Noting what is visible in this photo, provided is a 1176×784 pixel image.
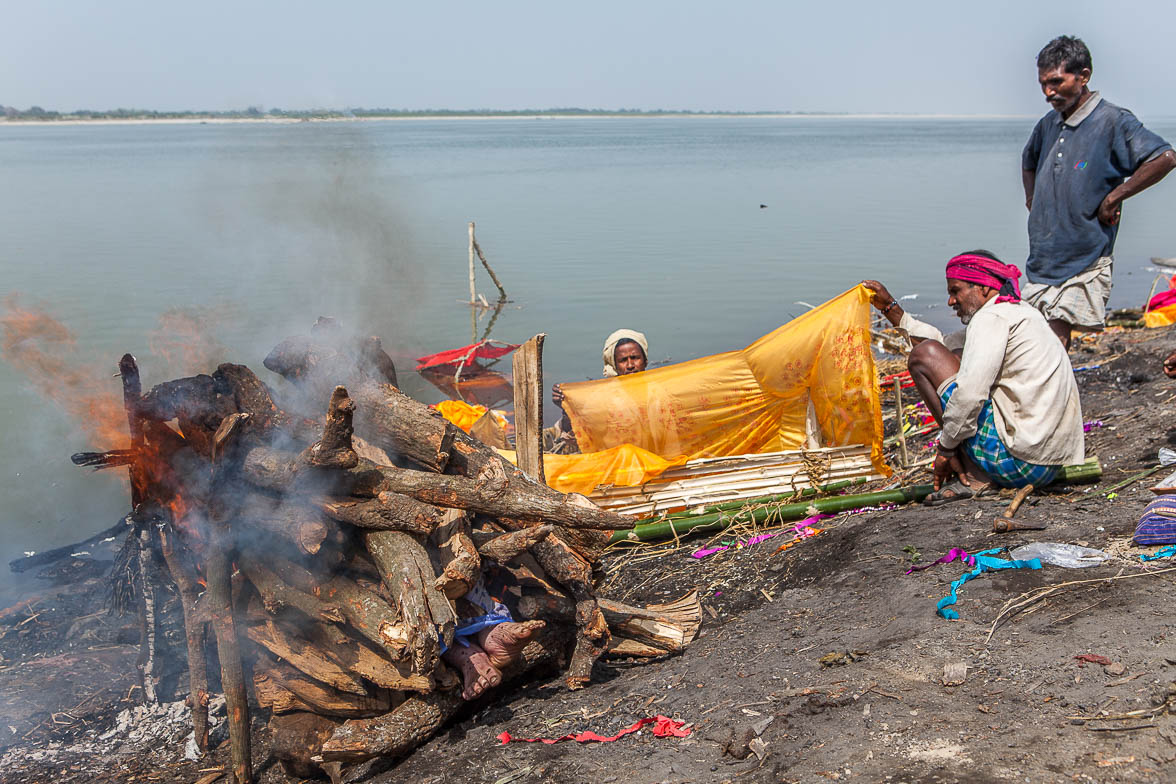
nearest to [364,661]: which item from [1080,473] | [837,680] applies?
[837,680]

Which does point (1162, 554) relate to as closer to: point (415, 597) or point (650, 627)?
point (650, 627)

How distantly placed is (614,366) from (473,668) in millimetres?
4147

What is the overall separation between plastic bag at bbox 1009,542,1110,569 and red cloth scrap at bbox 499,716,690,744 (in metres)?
1.91

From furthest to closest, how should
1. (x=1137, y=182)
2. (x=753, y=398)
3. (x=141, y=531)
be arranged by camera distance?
(x=753, y=398)
(x=1137, y=182)
(x=141, y=531)

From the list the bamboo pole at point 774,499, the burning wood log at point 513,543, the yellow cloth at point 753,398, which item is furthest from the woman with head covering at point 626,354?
the burning wood log at point 513,543

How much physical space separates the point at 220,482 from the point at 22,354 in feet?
7.87

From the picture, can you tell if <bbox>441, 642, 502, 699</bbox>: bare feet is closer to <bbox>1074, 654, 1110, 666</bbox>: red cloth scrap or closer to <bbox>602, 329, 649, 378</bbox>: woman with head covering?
<bbox>1074, 654, 1110, 666</bbox>: red cloth scrap

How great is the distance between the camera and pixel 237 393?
4.44 metres

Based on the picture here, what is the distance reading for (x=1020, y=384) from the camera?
490 centimetres

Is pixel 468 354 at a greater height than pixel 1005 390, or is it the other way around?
pixel 468 354

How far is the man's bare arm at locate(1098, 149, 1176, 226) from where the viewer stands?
5680 millimetres

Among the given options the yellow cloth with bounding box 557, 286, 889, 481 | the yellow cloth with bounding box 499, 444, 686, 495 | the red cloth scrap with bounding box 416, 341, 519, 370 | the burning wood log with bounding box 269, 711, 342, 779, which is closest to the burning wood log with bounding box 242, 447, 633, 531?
the burning wood log with bounding box 269, 711, 342, 779

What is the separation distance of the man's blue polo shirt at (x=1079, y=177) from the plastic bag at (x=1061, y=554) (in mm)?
A: 2777

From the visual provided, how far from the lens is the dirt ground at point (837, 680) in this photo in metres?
2.90
